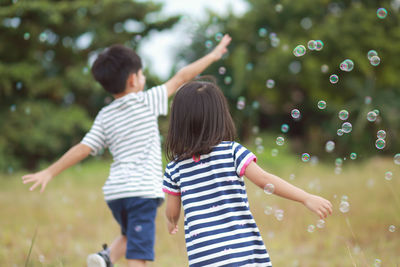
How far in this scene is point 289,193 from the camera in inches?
71.4

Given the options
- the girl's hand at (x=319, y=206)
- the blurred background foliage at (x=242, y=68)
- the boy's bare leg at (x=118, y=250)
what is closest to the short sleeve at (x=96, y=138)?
the boy's bare leg at (x=118, y=250)

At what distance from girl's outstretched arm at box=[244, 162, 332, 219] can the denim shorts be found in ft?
3.47

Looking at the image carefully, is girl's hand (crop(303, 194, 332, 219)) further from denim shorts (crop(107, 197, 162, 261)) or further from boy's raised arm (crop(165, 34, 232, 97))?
boy's raised arm (crop(165, 34, 232, 97))

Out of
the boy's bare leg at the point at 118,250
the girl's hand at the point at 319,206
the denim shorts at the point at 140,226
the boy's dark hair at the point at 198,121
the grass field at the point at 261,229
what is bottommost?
the grass field at the point at 261,229

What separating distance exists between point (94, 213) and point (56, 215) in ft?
1.55

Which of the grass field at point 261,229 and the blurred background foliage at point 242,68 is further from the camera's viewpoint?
the blurred background foliage at point 242,68

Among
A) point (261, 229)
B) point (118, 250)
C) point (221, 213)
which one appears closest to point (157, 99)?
point (118, 250)

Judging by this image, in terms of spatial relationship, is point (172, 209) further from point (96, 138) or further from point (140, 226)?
point (96, 138)

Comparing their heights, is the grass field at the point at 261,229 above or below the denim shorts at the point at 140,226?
below

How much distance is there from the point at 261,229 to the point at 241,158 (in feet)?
10.5

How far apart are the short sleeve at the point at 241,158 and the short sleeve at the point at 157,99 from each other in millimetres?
1099

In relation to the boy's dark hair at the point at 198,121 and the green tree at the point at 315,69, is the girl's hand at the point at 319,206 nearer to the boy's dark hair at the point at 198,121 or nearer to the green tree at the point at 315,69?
the boy's dark hair at the point at 198,121

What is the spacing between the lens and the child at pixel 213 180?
1.88 meters

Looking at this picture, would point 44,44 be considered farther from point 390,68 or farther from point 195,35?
point 390,68
